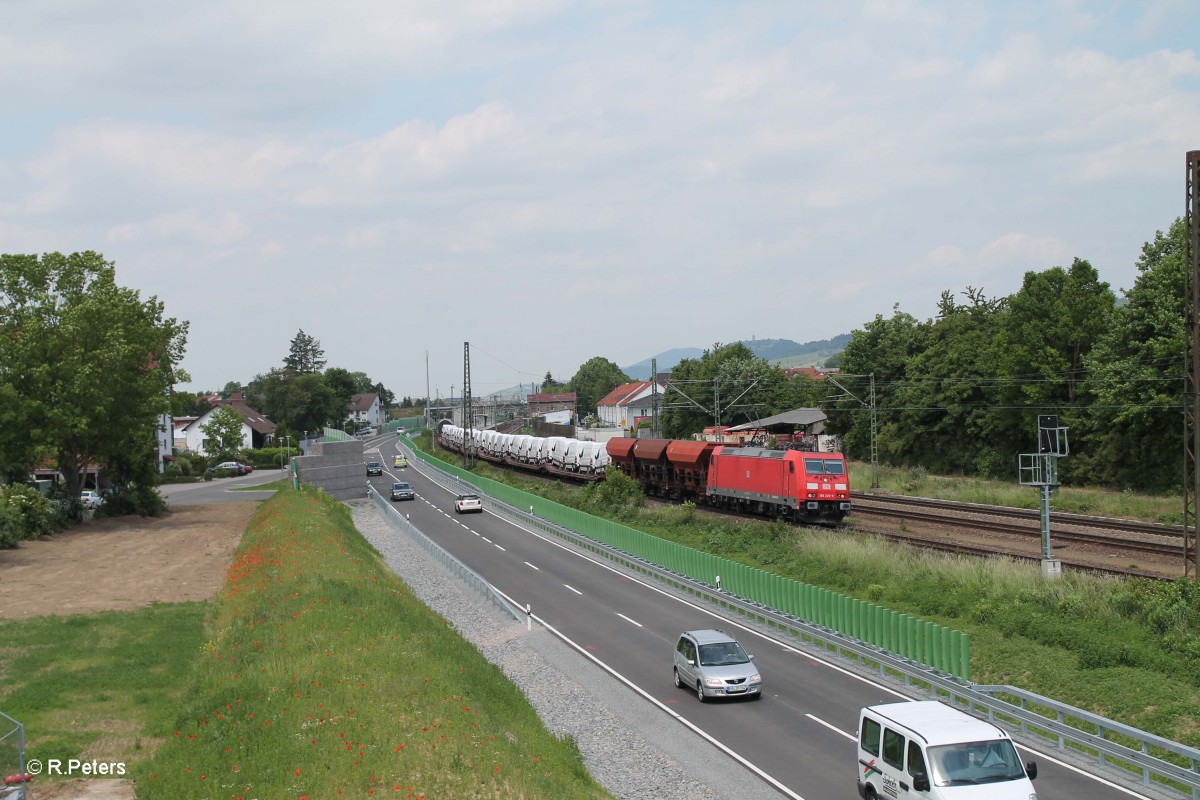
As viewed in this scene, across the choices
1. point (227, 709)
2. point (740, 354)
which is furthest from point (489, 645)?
point (740, 354)

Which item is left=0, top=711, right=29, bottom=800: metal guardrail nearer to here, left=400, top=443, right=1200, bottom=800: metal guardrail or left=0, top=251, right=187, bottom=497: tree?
left=400, top=443, right=1200, bottom=800: metal guardrail

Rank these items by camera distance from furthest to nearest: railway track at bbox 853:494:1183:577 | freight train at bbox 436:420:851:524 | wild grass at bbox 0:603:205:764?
freight train at bbox 436:420:851:524
railway track at bbox 853:494:1183:577
wild grass at bbox 0:603:205:764

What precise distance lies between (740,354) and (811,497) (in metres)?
68.8

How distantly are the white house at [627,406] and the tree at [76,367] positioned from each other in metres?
98.3

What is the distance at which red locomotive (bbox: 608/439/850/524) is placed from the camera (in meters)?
42.7

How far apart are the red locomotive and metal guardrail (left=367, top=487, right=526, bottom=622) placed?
1488 centimetres

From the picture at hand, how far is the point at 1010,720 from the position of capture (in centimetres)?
1898

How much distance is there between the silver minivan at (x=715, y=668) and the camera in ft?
69.4

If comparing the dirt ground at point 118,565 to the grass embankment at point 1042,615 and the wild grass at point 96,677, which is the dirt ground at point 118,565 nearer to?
the wild grass at point 96,677

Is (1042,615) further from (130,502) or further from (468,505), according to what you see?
(130,502)

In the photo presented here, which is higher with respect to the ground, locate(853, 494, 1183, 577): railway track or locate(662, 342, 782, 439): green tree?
locate(662, 342, 782, 439): green tree

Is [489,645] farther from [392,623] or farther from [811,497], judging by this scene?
[811,497]

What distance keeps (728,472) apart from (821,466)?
7.56 metres

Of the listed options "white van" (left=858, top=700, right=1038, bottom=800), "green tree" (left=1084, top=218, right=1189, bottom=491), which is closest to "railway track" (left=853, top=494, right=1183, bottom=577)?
"green tree" (left=1084, top=218, right=1189, bottom=491)
